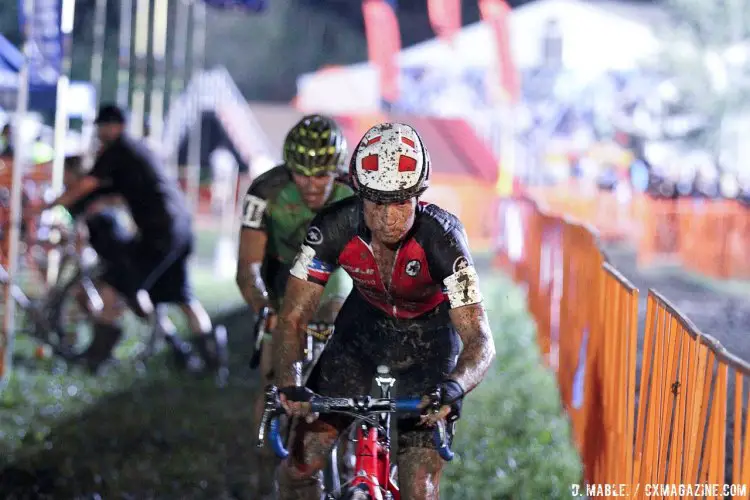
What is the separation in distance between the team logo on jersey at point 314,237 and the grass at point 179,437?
2811 mm

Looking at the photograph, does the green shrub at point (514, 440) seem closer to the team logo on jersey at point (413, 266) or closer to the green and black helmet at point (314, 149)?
the green and black helmet at point (314, 149)

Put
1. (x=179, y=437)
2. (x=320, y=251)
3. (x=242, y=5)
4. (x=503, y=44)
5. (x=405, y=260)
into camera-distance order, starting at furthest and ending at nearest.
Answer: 1. (x=503, y=44)
2. (x=242, y=5)
3. (x=179, y=437)
4. (x=320, y=251)
5. (x=405, y=260)

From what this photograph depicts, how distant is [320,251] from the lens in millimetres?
5066

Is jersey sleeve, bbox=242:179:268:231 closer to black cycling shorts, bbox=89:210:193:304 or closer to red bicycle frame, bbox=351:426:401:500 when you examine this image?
red bicycle frame, bbox=351:426:401:500

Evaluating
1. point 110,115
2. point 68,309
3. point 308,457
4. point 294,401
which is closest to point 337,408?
point 294,401

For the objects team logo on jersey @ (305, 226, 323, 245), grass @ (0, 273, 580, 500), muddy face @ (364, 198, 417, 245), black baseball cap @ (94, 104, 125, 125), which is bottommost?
grass @ (0, 273, 580, 500)

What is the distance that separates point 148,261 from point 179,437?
247cm

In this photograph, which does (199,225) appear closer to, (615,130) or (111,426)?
(615,130)

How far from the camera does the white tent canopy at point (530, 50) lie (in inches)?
1876

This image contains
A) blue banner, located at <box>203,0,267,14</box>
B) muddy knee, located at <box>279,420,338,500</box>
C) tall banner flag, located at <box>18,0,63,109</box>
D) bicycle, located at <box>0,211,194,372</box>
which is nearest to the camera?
muddy knee, located at <box>279,420,338,500</box>

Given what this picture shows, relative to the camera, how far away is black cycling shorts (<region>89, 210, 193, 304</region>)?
1085 cm

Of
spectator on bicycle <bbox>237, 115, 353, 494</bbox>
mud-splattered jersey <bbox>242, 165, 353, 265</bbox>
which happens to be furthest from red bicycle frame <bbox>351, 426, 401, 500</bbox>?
mud-splattered jersey <bbox>242, 165, 353, 265</bbox>

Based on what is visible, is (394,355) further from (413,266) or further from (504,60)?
(504,60)

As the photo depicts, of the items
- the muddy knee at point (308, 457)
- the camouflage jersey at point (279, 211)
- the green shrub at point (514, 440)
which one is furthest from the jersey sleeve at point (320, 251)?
the green shrub at point (514, 440)
